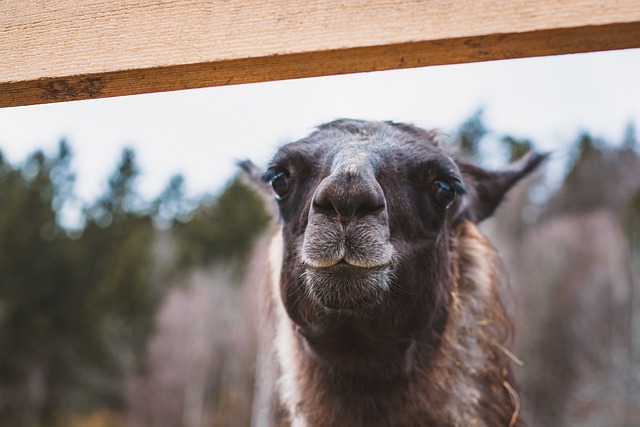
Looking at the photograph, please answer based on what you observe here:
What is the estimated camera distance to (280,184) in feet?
10.4

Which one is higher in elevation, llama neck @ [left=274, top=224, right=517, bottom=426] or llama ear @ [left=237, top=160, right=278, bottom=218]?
llama ear @ [left=237, top=160, right=278, bottom=218]

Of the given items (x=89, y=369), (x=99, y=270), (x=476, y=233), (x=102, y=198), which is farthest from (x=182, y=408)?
(x=476, y=233)

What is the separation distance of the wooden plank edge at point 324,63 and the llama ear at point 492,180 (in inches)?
92.3

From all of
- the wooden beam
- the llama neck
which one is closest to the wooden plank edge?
the wooden beam

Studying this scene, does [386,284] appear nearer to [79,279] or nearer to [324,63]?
[324,63]

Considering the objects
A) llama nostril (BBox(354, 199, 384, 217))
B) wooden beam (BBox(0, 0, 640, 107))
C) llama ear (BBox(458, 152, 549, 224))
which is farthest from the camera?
llama ear (BBox(458, 152, 549, 224))

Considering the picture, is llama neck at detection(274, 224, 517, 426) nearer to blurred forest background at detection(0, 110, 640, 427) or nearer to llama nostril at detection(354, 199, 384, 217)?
llama nostril at detection(354, 199, 384, 217)

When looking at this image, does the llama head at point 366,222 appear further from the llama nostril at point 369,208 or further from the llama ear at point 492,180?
the llama ear at point 492,180

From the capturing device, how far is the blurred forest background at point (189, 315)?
2636 cm

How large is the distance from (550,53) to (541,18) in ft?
0.49

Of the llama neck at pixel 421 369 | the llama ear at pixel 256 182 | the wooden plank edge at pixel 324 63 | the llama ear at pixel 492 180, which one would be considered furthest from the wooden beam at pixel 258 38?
the llama ear at pixel 492 180

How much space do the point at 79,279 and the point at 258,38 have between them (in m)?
31.2

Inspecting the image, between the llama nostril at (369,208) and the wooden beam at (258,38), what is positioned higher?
the wooden beam at (258,38)

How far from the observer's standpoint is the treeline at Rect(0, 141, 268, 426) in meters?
27.2
